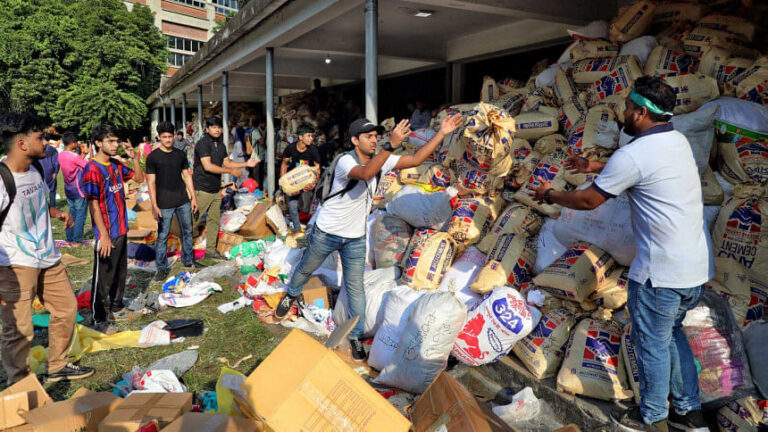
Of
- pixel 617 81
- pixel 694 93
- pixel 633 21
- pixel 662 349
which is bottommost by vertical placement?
pixel 662 349

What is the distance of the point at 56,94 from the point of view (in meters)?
27.1

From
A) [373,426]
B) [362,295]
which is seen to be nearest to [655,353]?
[373,426]

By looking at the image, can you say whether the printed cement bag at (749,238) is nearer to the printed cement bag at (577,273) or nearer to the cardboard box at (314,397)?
the printed cement bag at (577,273)

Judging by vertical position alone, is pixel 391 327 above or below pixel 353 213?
below

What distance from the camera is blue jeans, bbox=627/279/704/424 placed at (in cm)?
221

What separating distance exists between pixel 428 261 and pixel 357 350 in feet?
2.81

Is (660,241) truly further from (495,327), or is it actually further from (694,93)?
(694,93)

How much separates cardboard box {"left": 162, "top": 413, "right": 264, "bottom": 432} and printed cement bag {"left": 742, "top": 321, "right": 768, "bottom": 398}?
2452 mm

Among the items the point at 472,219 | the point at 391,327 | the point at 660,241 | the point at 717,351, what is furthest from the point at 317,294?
the point at 717,351

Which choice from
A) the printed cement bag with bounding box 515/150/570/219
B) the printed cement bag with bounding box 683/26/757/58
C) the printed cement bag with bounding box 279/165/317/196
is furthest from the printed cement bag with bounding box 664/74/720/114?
the printed cement bag with bounding box 279/165/317/196

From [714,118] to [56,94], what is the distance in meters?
32.9

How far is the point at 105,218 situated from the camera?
3977 millimetres

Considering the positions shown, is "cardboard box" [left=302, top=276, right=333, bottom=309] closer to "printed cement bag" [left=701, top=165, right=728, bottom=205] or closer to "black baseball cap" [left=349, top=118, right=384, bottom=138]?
"black baseball cap" [left=349, top=118, right=384, bottom=138]

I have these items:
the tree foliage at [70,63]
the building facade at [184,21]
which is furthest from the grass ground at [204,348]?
the building facade at [184,21]
